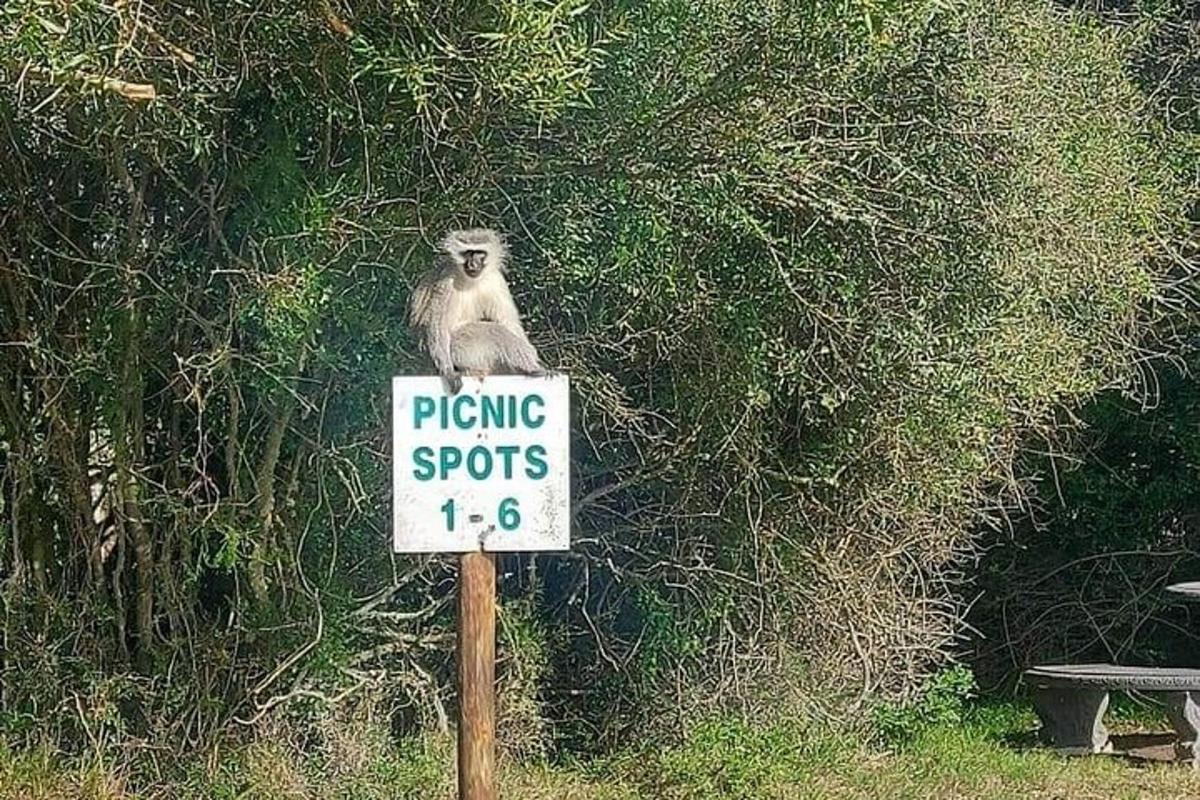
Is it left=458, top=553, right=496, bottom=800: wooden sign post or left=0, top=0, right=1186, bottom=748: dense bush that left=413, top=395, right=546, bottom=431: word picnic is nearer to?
left=458, top=553, right=496, bottom=800: wooden sign post

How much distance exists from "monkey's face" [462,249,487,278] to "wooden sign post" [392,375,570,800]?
4.54 ft

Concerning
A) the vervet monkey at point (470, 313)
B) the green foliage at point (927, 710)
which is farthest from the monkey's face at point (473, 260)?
the green foliage at point (927, 710)

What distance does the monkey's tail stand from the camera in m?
5.86

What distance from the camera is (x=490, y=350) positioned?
588cm

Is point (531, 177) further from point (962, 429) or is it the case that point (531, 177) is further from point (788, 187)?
point (962, 429)

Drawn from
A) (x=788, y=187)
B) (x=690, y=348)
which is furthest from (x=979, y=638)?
(x=788, y=187)

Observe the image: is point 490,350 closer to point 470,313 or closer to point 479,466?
point 470,313

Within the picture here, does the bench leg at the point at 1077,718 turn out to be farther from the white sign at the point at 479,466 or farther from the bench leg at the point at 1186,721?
the white sign at the point at 479,466

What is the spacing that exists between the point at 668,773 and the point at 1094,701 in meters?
2.79

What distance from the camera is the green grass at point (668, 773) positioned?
7.33 metres

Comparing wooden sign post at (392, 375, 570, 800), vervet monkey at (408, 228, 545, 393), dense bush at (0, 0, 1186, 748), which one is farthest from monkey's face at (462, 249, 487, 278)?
wooden sign post at (392, 375, 570, 800)

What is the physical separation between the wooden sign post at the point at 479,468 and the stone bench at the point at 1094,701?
5370 mm

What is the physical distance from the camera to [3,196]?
6.95 meters

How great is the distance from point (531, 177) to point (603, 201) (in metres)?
0.31
